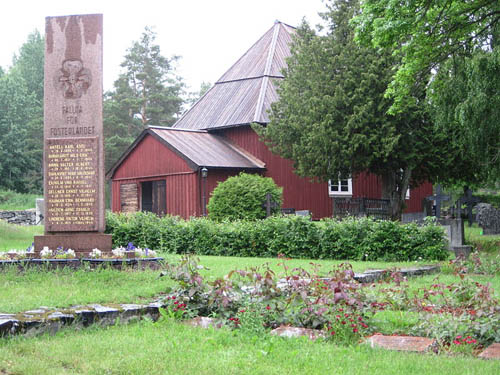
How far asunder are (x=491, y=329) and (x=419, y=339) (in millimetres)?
658

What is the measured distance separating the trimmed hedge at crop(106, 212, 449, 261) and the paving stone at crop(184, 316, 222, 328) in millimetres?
7662

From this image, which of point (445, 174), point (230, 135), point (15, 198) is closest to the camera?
point (445, 174)

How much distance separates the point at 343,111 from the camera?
2008cm

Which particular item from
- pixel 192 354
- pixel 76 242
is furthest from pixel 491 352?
pixel 76 242

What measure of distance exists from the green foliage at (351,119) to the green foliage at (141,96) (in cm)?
3227

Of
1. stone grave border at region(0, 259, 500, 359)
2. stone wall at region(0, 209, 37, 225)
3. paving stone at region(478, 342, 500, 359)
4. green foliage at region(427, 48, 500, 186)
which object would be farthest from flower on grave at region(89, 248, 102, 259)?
stone wall at region(0, 209, 37, 225)

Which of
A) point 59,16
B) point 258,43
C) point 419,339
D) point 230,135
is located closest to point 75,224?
point 59,16

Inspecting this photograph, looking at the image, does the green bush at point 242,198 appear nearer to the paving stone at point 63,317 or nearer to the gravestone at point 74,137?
the gravestone at point 74,137

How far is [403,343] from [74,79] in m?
7.80

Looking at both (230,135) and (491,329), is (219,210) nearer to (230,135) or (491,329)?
(230,135)

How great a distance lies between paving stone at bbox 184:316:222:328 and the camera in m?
5.98

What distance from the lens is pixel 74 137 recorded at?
10477mm

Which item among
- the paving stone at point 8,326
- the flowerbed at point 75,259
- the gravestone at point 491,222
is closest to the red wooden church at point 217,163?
the gravestone at point 491,222

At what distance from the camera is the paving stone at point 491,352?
4.82m
